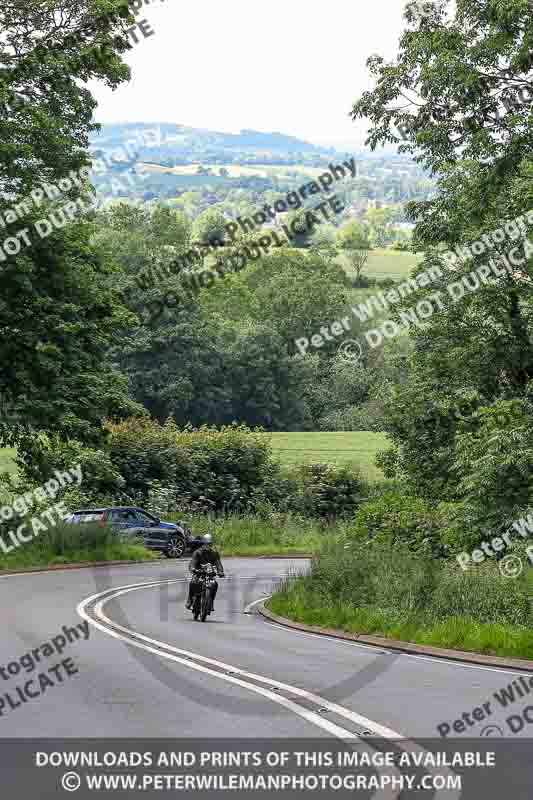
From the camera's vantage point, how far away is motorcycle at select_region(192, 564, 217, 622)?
2395 centimetres

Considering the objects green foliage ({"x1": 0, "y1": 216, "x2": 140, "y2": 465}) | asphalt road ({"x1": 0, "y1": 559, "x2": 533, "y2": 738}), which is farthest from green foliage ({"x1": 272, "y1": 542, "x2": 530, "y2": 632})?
green foliage ({"x1": 0, "y1": 216, "x2": 140, "y2": 465})

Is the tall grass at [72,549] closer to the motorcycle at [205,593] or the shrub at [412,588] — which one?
the shrub at [412,588]

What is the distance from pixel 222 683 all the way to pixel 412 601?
8468mm

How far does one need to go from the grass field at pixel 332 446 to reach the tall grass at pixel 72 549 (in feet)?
109

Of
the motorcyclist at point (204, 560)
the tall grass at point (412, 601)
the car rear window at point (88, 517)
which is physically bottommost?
the tall grass at point (412, 601)

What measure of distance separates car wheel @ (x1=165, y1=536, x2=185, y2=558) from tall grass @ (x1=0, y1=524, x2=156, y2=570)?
153 centimetres

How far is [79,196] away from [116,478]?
679 inches

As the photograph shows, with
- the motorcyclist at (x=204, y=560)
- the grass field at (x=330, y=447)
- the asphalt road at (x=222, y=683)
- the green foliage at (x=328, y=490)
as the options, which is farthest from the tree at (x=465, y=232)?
the grass field at (x=330, y=447)

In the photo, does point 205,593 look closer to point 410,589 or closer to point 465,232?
point 410,589

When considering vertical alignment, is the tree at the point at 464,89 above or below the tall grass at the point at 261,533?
above

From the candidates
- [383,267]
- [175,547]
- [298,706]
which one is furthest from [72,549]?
[383,267]

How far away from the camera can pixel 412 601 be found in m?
21.3

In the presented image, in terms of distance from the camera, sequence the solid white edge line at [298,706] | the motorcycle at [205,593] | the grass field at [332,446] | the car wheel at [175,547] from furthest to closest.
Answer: the grass field at [332,446], the car wheel at [175,547], the motorcycle at [205,593], the solid white edge line at [298,706]

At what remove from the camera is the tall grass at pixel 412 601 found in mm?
18266
